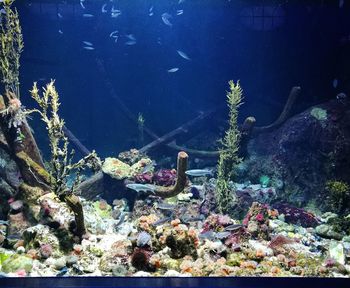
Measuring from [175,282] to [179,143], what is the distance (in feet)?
37.4

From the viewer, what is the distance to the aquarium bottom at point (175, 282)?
3203mm

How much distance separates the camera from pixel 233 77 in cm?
1716

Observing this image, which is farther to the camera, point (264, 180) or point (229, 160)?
point (264, 180)

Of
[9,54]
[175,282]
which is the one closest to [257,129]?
[9,54]

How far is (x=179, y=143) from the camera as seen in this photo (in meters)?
14.6

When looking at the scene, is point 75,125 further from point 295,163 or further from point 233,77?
point 295,163

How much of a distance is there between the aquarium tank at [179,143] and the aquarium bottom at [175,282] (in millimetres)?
813

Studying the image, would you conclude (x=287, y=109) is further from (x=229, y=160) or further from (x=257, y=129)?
(x=229, y=160)

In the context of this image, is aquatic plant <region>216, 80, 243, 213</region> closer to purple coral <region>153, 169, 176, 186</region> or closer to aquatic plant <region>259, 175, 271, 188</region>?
purple coral <region>153, 169, 176, 186</region>

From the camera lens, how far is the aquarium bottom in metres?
3.20

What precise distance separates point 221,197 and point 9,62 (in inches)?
230

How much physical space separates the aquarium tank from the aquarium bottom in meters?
0.81

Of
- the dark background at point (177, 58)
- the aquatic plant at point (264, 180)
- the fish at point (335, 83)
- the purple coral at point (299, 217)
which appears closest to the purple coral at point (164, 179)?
the purple coral at point (299, 217)

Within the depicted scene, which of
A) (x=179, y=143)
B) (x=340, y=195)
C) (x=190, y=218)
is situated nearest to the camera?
(x=190, y=218)
